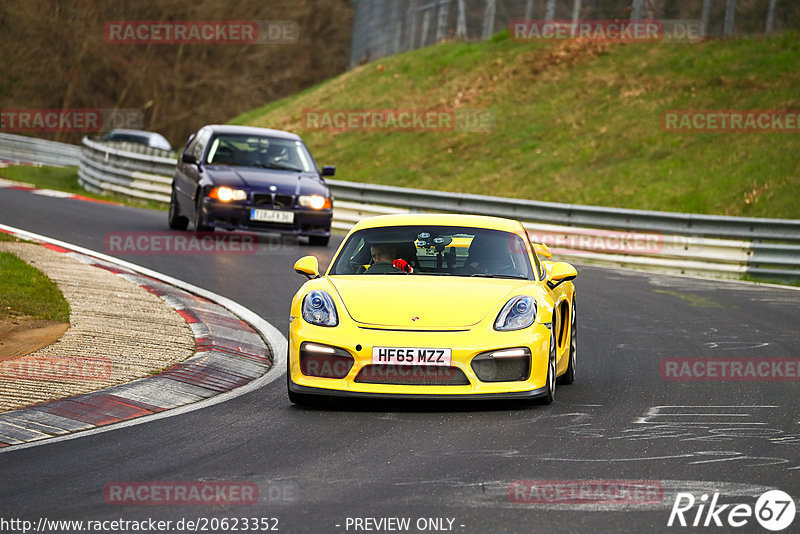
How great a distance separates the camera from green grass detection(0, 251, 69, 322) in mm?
10703

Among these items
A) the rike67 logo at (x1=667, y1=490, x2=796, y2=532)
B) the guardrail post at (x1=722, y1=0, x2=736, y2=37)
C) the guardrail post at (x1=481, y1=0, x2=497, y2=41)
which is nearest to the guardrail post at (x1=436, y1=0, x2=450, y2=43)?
the guardrail post at (x1=481, y1=0, x2=497, y2=41)

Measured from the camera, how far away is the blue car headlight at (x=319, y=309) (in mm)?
8055

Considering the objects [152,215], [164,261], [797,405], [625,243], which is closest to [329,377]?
[797,405]

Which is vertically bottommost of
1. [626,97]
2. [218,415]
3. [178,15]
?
[218,415]

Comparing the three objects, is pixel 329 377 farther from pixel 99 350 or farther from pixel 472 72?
pixel 472 72

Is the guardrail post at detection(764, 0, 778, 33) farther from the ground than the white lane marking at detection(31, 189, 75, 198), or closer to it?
farther from the ground

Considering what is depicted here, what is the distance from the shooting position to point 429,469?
6293 mm

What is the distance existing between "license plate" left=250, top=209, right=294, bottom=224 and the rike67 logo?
41.6ft

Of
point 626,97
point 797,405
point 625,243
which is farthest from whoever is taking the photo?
point 626,97

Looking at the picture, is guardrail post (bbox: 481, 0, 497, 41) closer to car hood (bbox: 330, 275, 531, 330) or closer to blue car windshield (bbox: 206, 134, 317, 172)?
blue car windshield (bbox: 206, 134, 317, 172)

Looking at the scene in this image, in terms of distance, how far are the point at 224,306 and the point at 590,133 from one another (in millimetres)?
18723

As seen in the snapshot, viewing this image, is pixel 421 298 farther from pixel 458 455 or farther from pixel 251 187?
pixel 251 187

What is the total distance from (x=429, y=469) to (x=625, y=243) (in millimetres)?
14215

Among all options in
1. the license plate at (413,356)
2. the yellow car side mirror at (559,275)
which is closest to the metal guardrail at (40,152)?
the yellow car side mirror at (559,275)
